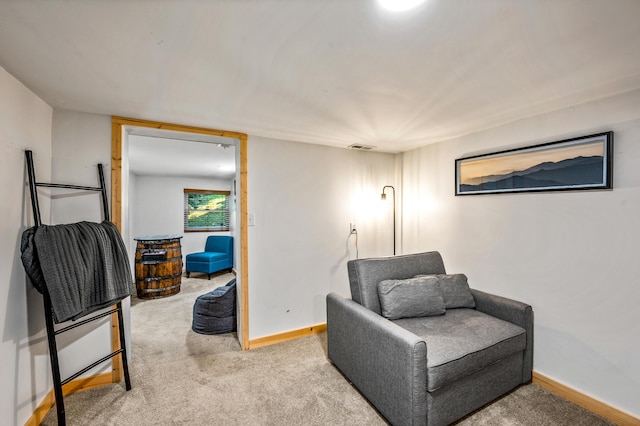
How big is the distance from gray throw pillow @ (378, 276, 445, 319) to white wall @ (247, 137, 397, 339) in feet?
3.57

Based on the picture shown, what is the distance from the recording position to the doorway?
227cm

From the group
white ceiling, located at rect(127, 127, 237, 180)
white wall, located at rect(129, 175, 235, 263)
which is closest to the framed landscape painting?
white ceiling, located at rect(127, 127, 237, 180)

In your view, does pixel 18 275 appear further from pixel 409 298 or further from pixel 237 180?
pixel 409 298

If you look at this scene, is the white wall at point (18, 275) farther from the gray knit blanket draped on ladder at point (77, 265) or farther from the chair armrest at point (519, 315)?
the chair armrest at point (519, 315)

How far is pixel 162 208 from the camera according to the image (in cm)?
612

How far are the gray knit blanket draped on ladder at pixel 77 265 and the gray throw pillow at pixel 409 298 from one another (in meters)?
1.93

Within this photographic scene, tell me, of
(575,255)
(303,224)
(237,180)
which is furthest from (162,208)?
(575,255)

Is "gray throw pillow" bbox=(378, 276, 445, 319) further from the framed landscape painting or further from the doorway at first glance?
the doorway

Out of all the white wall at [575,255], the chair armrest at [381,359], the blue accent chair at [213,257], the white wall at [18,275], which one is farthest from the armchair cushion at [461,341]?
the blue accent chair at [213,257]

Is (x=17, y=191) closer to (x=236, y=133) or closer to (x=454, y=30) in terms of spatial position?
(x=236, y=133)

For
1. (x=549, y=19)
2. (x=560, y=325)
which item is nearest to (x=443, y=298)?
(x=560, y=325)

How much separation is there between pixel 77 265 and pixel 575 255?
3345mm

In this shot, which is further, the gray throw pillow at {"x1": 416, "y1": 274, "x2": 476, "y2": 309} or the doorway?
the gray throw pillow at {"x1": 416, "y1": 274, "x2": 476, "y2": 309}

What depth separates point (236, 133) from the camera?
2748mm
